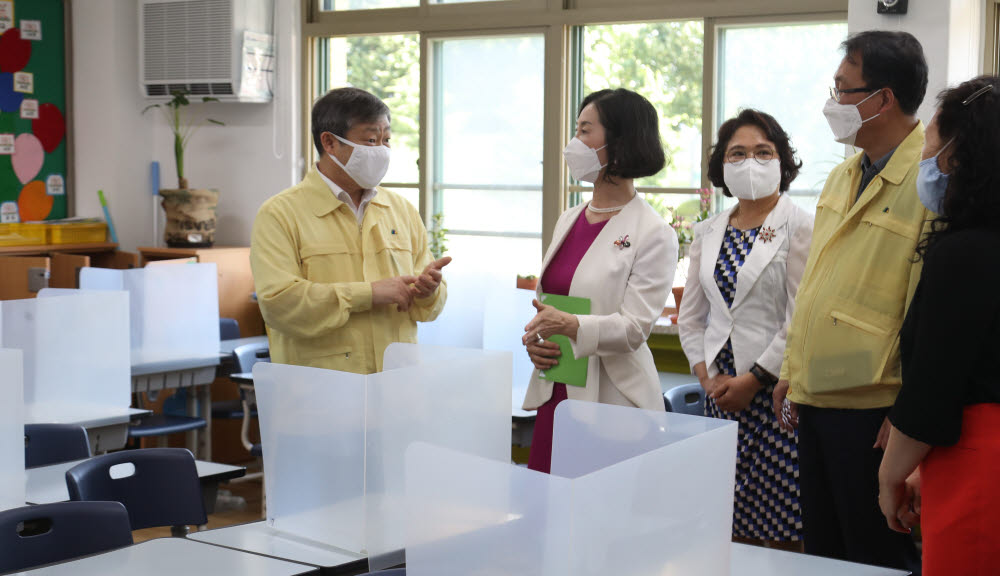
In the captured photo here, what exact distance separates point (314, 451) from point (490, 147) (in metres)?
4.23

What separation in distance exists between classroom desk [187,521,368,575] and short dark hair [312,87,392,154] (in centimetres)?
111

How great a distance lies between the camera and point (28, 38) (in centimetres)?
662

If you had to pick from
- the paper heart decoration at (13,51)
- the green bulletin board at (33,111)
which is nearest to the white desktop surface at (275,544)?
the green bulletin board at (33,111)

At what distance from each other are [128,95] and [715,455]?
243 inches

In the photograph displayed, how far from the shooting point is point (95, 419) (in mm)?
3537

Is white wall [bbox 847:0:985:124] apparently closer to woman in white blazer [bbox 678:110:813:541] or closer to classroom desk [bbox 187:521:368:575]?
woman in white blazer [bbox 678:110:813:541]

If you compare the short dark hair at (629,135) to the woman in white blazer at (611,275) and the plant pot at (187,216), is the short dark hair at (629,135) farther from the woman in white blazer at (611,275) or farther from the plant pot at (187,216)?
the plant pot at (187,216)

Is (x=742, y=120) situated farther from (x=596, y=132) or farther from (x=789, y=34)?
(x=789, y=34)

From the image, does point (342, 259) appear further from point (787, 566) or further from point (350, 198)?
point (787, 566)

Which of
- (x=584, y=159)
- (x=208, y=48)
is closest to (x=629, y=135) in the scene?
(x=584, y=159)

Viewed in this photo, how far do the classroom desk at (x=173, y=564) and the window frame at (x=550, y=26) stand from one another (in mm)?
3712

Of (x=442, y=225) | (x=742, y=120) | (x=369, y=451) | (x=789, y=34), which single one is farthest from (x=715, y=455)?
(x=442, y=225)

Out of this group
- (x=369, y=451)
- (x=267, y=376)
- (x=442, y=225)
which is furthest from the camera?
(x=442, y=225)

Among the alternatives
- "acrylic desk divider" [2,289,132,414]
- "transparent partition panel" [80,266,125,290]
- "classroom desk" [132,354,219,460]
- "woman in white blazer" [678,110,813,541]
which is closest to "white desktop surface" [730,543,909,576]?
"woman in white blazer" [678,110,813,541]
